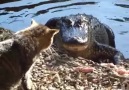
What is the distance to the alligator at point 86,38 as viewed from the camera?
21.5 ft

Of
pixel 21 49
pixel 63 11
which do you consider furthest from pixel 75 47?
pixel 63 11

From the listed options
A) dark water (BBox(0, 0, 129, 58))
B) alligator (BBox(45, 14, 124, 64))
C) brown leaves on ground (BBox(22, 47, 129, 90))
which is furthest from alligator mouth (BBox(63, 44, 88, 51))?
dark water (BBox(0, 0, 129, 58))

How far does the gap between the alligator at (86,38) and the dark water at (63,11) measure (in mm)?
331

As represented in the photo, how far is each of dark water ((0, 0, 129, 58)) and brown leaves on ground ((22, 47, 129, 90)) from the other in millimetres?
2286

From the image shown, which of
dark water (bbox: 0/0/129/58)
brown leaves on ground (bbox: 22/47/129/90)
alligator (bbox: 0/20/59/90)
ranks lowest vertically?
dark water (bbox: 0/0/129/58)

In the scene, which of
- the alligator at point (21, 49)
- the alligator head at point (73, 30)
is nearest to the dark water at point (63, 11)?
the alligator head at point (73, 30)

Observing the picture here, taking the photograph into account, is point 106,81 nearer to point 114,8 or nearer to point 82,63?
point 82,63

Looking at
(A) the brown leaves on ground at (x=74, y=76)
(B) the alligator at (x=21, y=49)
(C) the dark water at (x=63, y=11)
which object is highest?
(B) the alligator at (x=21, y=49)

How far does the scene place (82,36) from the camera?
6766 millimetres

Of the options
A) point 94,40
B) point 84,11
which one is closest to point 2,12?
point 84,11

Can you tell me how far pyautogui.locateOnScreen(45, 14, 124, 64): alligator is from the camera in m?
6.56

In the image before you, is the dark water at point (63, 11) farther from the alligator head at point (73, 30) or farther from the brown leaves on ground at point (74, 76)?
the brown leaves on ground at point (74, 76)

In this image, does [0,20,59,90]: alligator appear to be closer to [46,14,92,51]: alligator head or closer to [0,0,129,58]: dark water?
[46,14,92,51]: alligator head

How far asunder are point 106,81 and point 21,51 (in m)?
1.48
